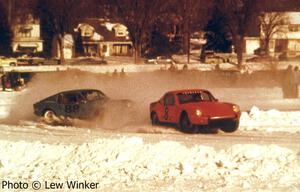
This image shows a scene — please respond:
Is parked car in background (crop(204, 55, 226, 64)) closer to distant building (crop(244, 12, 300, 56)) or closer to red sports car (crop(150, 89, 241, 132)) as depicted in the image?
distant building (crop(244, 12, 300, 56))

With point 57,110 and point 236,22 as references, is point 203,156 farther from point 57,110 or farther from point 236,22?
point 236,22

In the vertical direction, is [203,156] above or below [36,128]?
above

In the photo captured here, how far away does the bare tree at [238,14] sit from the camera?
76.8 meters

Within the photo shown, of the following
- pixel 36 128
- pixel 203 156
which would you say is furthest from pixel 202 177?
pixel 36 128

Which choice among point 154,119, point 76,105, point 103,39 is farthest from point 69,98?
point 103,39

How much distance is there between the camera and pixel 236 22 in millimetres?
77938

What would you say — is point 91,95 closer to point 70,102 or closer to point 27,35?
point 70,102

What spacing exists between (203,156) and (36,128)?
10969 millimetres

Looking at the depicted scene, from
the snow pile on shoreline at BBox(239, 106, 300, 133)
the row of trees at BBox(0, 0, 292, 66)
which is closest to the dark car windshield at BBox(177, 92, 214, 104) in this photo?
the snow pile on shoreline at BBox(239, 106, 300, 133)

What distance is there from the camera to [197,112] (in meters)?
19.5

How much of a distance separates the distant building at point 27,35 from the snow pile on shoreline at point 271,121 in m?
76.2

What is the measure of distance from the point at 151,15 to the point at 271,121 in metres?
54.6

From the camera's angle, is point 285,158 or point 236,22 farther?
point 236,22

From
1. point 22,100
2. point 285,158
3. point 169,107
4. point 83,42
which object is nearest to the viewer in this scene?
point 285,158
